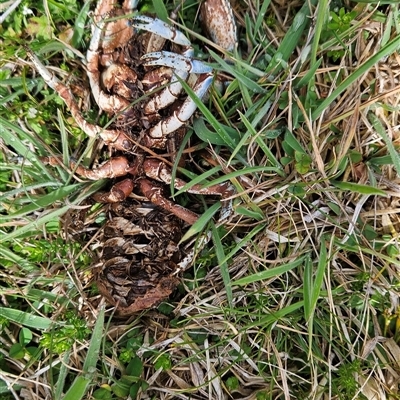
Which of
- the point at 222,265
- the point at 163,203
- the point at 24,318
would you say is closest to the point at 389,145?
the point at 222,265

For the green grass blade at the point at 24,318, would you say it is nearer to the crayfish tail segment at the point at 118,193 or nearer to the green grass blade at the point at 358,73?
the crayfish tail segment at the point at 118,193

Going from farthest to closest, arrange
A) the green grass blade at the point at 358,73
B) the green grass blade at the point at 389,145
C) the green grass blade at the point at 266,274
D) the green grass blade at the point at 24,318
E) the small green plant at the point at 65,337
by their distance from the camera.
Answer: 1. the green grass blade at the point at 24,318
2. the small green plant at the point at 65,337
3. the green grass blade at the point at 266,274
4. the green grass blade at the point at 389,145
5. the green grass blade at the point at 358,73

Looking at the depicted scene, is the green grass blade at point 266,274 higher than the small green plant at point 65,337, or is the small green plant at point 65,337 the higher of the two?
the small green plant at point 65,337

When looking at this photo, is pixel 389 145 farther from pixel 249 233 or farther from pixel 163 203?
pixel 163 203

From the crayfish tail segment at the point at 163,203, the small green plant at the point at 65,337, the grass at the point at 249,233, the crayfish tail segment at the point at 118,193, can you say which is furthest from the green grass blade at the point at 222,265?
the small green plant at the point at 65,337

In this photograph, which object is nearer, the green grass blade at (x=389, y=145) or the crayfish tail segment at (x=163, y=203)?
the green grass blade at (x=389, y=145)

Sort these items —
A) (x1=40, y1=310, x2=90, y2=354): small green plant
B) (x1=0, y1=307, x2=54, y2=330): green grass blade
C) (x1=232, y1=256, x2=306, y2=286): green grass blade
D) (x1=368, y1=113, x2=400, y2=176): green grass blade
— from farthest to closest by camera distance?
1. (x1=0, y1=307, x2=54, y2=330): green grass blade
2. (x1=40, y1=310, x2=90, y2=354): small green plant
3. (x1=232, y1=256, x2=306, y2=286): green grass blade
4. (x1=368, y1=113, x2=400, y2=176): green grass blade

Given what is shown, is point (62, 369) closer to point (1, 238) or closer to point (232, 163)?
point (1, 238)

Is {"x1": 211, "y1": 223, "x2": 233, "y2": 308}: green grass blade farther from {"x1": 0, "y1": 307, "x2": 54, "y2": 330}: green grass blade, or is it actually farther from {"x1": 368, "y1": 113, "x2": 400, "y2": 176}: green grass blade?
{"x1": 0, "y1": 307, "x2": 54, "y2": 330}: green grass blade

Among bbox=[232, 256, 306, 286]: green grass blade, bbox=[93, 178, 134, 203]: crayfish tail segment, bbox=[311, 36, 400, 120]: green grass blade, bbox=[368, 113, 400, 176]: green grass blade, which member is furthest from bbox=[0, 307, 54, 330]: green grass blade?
bbox=[368, 113, 400, 176]: green grass blade
